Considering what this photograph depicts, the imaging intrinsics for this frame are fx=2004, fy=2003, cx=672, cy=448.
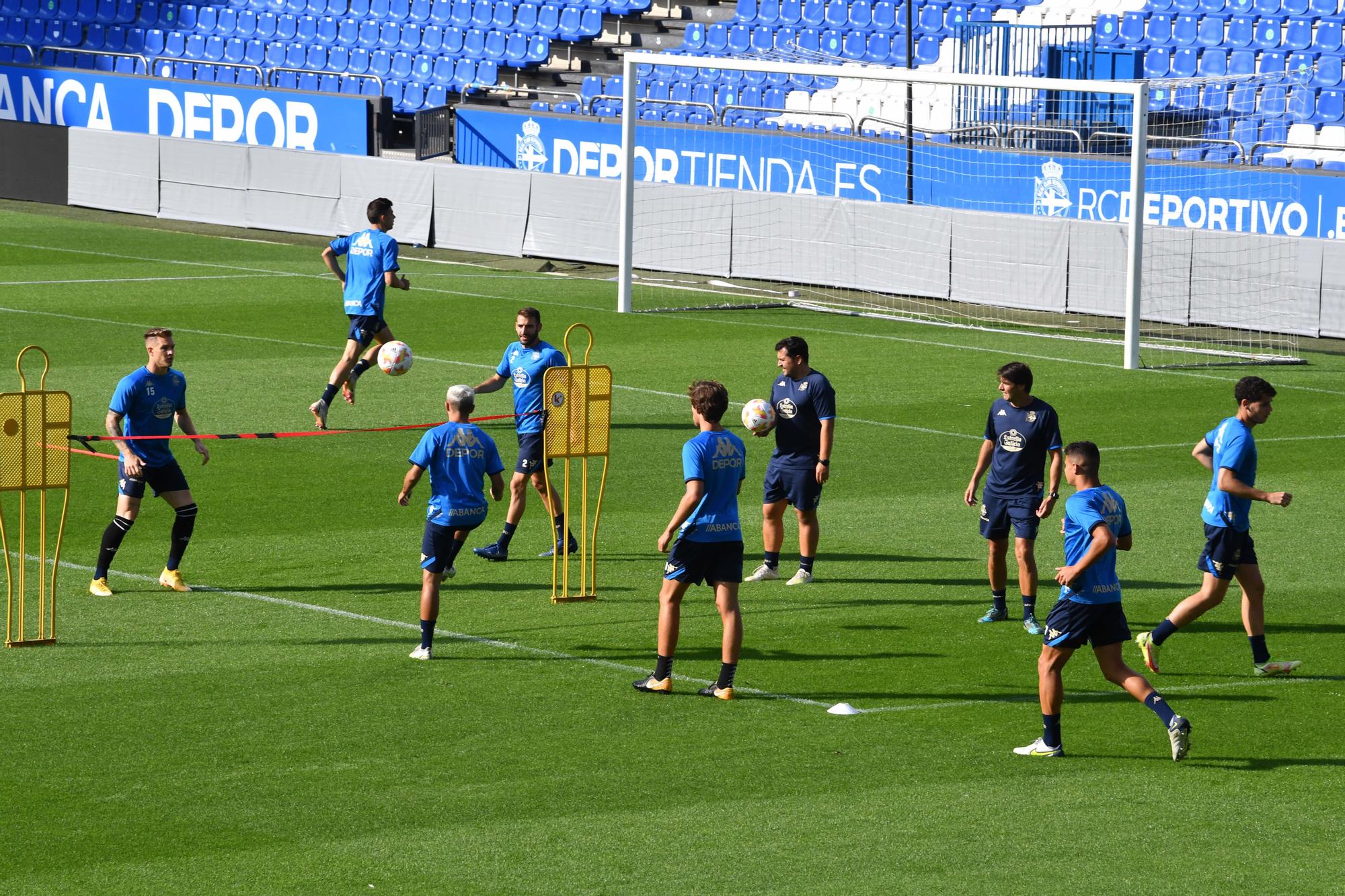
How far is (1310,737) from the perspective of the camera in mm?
11164

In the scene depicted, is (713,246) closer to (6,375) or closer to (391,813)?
(6,375)

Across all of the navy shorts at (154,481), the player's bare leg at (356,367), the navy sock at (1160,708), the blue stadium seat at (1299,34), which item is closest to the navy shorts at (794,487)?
the navy shorts at (154,481)

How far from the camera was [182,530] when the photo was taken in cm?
1424

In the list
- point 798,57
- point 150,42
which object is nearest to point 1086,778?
point 798,57

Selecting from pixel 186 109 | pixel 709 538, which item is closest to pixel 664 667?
pixel 709 538

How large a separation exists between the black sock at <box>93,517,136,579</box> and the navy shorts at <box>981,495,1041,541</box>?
6.01 meters

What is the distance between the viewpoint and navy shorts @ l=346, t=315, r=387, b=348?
21.4 metres

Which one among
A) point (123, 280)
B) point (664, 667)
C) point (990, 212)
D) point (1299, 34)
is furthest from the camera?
point (1299, 34)

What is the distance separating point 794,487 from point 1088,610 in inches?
184

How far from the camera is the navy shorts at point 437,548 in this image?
40.5 ft

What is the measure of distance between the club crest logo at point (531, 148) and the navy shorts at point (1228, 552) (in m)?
26.8

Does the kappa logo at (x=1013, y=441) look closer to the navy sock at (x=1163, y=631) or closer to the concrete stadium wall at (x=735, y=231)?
the navy sock at (x=1163, y=631)

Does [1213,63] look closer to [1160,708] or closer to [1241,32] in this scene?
[1241,32]

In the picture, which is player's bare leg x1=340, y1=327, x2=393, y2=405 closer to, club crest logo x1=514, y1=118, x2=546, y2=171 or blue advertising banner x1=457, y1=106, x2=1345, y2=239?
blue advertising banner x1=457, y1=106, x2=1345, y2=239
